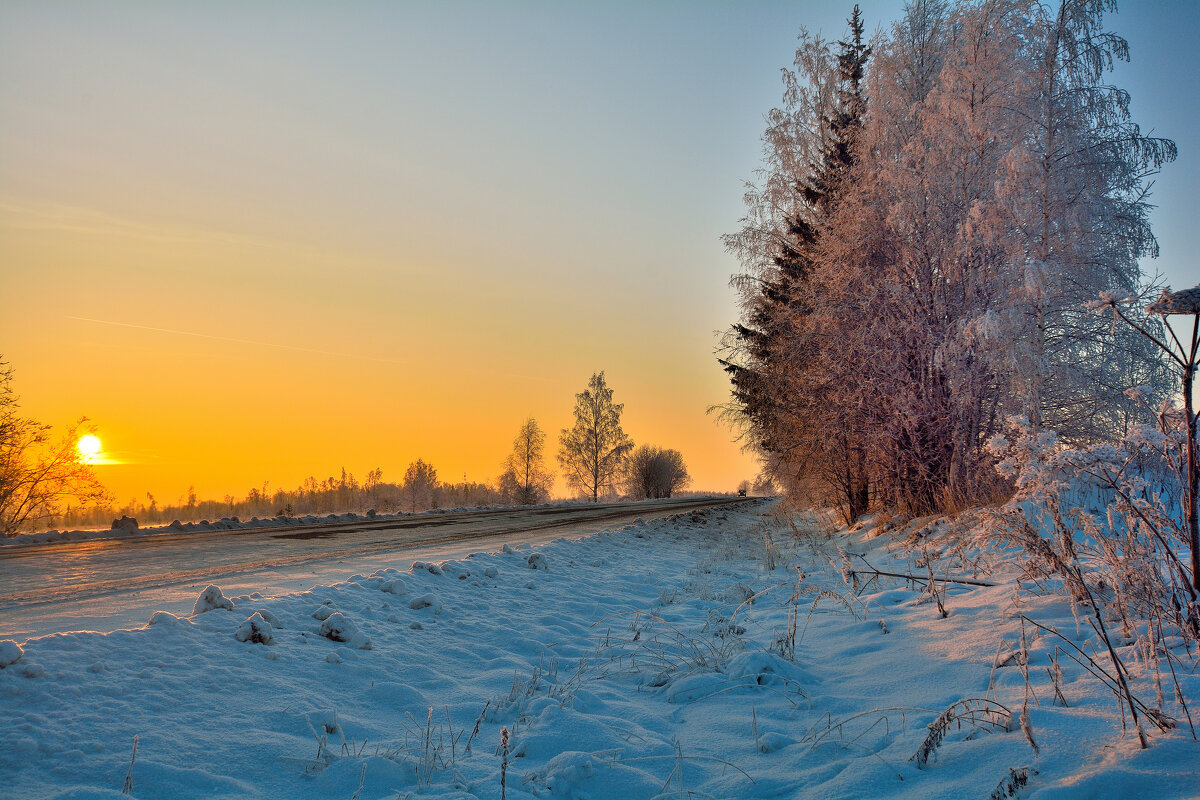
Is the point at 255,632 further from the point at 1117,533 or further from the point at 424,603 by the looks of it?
the point at 1117,533

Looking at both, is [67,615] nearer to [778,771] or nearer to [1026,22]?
[778,771]

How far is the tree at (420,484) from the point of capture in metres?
37.1

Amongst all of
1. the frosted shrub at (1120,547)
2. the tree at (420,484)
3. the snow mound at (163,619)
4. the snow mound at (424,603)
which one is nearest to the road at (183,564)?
the snow mound at (163,619)

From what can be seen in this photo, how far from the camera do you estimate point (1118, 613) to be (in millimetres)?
3449

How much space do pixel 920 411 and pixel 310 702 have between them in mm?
10328

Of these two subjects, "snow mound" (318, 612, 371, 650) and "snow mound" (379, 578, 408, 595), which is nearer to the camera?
"snow mound" (318, 612, 371, 650)

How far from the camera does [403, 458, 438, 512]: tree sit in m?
37.1

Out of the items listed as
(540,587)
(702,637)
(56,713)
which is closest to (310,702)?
(56,713)

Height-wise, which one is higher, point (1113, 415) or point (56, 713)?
point (1113, 415)

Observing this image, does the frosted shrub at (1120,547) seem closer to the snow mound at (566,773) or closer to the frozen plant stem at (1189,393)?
the frozen plant stem at (1189,393)

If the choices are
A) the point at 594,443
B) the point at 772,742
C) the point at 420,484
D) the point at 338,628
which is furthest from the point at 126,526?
the point at 594,443

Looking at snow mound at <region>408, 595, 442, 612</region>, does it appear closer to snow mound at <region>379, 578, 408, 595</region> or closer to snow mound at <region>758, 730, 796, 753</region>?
snow mound at <region>379, 578, 408, 595</region>

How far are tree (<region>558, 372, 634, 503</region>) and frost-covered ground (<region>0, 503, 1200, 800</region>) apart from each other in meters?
41.1

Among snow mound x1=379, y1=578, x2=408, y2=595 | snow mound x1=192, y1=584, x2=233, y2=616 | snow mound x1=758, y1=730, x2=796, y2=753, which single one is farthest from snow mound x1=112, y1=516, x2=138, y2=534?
snow mound x1=758, y1=730, x2=796, y2=753
